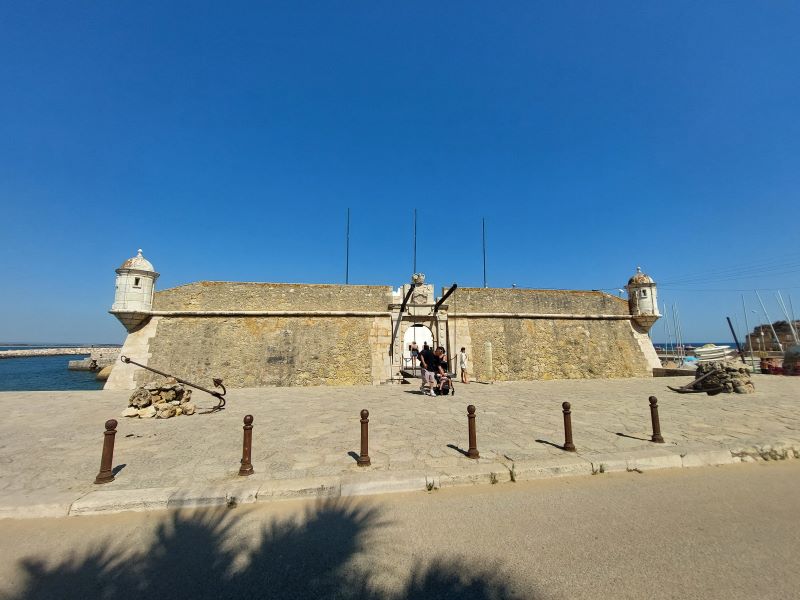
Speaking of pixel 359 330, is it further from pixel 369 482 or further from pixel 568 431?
pixel 369 482

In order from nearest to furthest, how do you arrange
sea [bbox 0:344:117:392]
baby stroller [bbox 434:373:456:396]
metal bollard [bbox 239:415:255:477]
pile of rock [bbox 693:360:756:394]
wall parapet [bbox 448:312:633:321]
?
metal bollard [bbox 239:415:255:477], pile of rock [bbox 693:360:756:394], baby stroller [bbox 434:373:456:396], wall parapet [bbox 448:312:633:321], sea [bbox 0:344:117:392]

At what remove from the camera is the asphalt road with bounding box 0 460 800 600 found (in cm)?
241

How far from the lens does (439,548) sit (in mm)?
2850

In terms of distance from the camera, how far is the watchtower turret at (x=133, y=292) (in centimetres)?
1281

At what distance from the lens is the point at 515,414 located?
7641 millimetres

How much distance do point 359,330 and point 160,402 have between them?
A: 771cm

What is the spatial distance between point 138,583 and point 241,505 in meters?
1.12

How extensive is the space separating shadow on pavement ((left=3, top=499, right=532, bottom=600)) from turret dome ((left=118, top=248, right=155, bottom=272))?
506 inches

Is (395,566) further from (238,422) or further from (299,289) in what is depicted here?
(299,289)

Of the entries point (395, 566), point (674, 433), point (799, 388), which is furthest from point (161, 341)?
point (799, 388)

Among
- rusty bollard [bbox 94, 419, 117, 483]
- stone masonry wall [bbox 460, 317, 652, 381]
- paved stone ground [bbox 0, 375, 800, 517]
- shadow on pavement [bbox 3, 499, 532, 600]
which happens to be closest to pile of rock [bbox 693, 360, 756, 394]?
paved stone ground [bbox 0, 375, 800, 517]

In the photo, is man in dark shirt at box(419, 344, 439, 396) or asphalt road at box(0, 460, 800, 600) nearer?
asphalt road at box(0, 460, 800, 600)

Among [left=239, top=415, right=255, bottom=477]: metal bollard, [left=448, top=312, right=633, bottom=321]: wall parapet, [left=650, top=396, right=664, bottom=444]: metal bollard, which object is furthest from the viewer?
[left=448, top=312, right=633, bottom=321]: wall parapet

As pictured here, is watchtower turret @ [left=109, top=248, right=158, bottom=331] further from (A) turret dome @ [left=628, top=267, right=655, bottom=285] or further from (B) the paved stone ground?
(A) turret dome @ [left=628, top=267, right=655, bottom=285]
